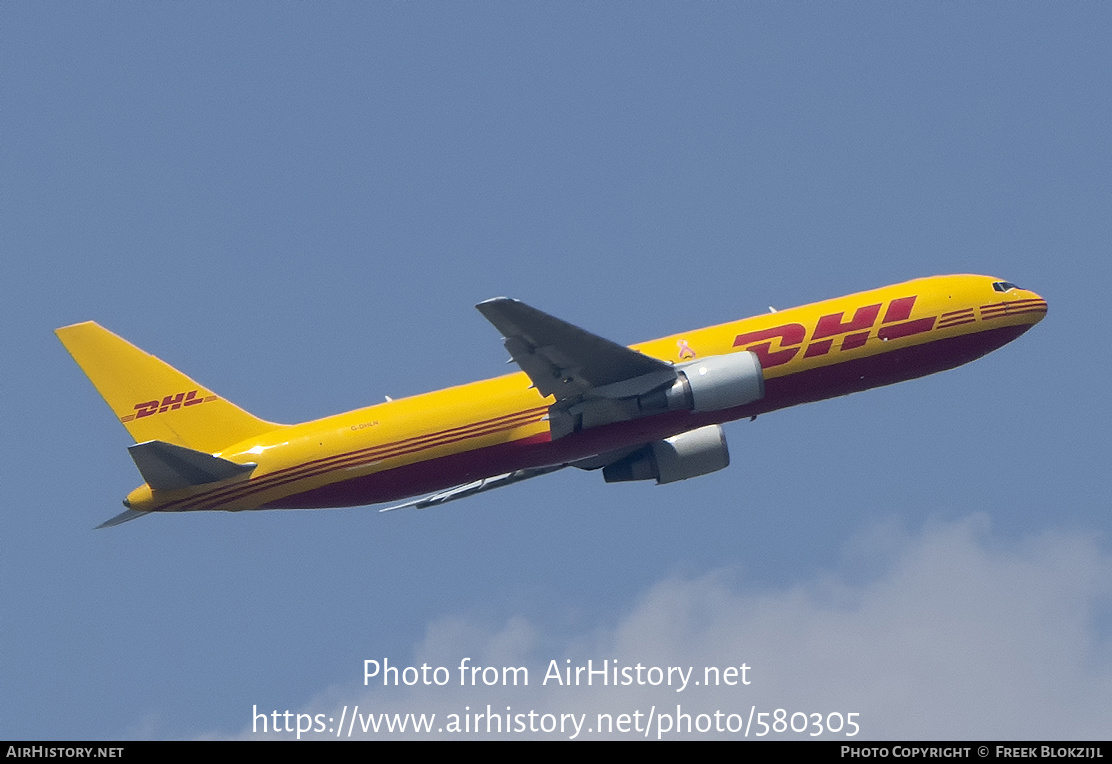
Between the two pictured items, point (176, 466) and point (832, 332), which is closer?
point (176, 466)

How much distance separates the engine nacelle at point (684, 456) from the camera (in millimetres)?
54250

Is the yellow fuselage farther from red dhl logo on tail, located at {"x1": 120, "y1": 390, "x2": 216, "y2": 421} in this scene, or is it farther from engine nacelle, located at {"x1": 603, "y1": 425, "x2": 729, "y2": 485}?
engine nacelle, located at {"x1": 603, "y1": 425, "x2": 729, "y2": 485}

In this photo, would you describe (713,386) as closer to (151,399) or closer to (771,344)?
(771,344)

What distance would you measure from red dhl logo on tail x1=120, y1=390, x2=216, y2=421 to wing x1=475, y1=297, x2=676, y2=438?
39.5 ft

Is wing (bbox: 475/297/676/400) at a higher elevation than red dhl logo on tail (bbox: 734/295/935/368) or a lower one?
higher

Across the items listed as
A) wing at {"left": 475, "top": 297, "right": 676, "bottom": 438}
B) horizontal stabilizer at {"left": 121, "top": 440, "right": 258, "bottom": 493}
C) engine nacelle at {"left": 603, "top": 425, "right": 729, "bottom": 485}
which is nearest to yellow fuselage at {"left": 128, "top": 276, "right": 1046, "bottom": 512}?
horizontal stabilizer at {"left": 121, "top": 440, "right": 258, "bottom": 493}

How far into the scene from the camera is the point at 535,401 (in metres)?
50.6

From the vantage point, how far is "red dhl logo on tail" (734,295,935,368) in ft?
167

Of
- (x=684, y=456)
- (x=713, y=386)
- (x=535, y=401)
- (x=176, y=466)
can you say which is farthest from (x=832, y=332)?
(x=176, y=466)

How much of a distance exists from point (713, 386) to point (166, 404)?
1888 centimetres
